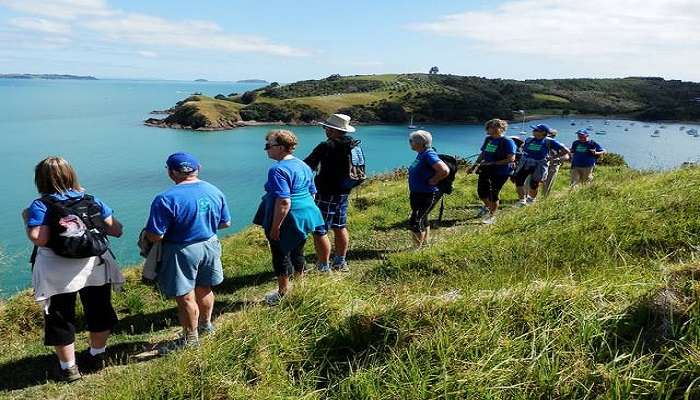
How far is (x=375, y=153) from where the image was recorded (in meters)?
79.7

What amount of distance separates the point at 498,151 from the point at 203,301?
21.0 feet

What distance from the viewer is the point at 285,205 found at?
17.5 feet

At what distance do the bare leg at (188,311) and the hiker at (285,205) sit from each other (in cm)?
92

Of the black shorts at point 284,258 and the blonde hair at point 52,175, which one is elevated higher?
the blonde hair at point 52,175

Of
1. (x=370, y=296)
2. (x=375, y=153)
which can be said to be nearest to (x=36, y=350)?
(x=370, y=296)

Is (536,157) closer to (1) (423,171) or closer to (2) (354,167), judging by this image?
(1) (423,171)

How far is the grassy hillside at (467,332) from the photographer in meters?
2.74

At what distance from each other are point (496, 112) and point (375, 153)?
246 feet

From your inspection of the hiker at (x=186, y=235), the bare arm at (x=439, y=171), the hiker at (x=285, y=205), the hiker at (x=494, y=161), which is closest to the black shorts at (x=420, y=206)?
the bare arm at (x=439, y=171)

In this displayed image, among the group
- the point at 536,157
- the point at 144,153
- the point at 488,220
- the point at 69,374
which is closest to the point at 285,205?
the point at 69,374

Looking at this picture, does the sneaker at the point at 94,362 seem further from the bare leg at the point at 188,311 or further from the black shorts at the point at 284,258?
the black shorts at the point at 284,258

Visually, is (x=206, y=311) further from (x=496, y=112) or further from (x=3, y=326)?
(x=496, y=112)

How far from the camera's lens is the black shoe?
4.66 metres

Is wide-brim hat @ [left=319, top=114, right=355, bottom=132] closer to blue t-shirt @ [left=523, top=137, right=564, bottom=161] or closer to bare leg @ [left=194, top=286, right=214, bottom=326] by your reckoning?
bare leg @ [left=194, top=286, right=214, bottom=326]
